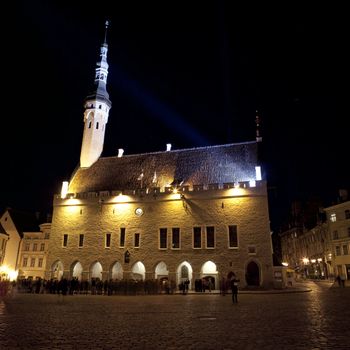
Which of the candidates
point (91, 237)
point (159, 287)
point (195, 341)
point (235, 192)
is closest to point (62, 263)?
point (91, 237)

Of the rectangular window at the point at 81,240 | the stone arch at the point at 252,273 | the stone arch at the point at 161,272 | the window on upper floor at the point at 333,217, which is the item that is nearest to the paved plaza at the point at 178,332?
the stone arch at the point at 252,273

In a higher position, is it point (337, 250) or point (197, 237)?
point (337, 250)

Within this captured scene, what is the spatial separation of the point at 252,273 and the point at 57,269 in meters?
19.9

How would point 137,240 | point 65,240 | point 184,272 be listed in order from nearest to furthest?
point 184,272, point 137,240, point 65,240

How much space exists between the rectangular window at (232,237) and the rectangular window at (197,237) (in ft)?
8.53

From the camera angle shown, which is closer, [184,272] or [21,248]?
[184,272]

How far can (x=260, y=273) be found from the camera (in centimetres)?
2814

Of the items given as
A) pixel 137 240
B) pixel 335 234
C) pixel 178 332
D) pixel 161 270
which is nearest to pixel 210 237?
pixel 161 270

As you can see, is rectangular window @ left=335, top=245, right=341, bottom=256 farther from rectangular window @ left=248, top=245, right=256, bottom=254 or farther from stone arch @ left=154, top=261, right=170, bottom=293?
stone arch @ left=154, top=261, right=170, bottom=293

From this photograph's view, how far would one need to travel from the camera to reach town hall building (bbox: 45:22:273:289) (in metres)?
29.4

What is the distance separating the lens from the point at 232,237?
29.8 metres

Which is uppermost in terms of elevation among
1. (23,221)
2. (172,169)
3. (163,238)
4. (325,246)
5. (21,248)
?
(172,169)

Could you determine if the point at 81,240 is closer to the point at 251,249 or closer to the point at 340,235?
the point at 251,249

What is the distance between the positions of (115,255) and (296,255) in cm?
4770
